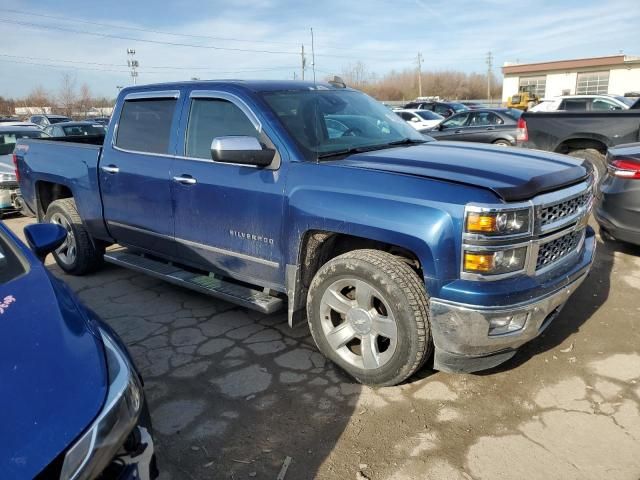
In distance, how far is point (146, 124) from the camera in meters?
Answer: 4.45

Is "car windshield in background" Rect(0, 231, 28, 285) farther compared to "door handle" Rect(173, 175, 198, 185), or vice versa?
"door handle" Rect(173, 175, 198, 185)

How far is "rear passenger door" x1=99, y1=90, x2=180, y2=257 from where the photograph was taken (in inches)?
164

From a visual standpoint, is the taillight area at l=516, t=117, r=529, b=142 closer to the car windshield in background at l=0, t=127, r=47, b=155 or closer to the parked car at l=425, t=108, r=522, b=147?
the parked car at l=425, t=108, r=522, b=147

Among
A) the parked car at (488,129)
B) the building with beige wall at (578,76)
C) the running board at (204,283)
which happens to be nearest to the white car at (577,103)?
the parked car at (488,129)

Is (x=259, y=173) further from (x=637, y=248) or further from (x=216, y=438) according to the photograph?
(x=637, y=248)

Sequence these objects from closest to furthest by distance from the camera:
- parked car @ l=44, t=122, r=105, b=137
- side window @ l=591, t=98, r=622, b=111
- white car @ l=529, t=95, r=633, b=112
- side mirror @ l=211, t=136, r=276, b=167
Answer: side mirror @ l=211, t=136, r=276, b=167, parked car @ l=44, t=122, r=105, b=137, white car @ l=529, t=95, r=633, b=112, side window @ l=591, t=98, r=622, b=111

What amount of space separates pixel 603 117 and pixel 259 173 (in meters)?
6.38

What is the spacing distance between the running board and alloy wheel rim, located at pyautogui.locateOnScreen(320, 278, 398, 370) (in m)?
0.50

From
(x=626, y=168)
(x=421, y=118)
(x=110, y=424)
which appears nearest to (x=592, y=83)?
(x=421, y=118)

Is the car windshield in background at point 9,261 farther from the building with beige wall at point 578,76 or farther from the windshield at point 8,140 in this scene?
the building with beige wall at point 578,76

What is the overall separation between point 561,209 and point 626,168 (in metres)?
2.75

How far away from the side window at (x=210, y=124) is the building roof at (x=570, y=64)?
47238mm

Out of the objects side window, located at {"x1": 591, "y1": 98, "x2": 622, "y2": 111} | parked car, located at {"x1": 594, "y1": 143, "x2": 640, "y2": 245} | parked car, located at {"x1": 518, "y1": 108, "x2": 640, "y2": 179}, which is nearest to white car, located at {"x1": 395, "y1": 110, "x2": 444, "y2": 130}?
side window, located at {"x1": 591, "y1": 98, "x2": 622, "y2": 111}

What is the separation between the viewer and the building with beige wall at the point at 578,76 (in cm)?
4153
